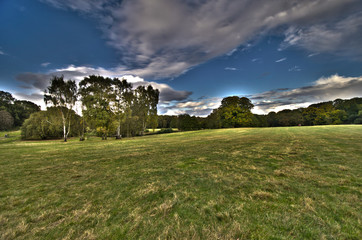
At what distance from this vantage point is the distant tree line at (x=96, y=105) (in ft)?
91.6

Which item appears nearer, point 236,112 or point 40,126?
point 40,126

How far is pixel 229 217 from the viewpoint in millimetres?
2893

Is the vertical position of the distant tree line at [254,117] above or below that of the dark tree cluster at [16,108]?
below

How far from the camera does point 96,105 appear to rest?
2858 cm

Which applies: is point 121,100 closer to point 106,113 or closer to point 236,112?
point 106,113

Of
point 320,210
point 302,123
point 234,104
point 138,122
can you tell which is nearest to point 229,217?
point 320,210

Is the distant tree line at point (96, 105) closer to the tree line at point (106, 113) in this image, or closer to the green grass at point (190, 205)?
the tree line at point (106, 113)

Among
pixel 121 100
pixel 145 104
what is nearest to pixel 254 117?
pixel 145 104

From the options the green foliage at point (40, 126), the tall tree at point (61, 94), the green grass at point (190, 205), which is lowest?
the green grass at point (190, 205)

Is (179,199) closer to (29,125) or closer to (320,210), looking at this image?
(320,210)

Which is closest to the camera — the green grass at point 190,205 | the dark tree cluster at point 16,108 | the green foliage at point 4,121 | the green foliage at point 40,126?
Result: the green grass at point 190,205

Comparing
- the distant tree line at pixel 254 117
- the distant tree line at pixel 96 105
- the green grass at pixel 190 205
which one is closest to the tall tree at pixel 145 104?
the distant tree line at pixel 96 105

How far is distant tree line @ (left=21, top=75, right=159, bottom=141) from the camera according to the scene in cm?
2791

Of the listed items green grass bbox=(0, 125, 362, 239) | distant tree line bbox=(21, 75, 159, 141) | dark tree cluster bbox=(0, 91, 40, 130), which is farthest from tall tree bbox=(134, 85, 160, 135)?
dark tree cluster bbox=(0, 91, 40, 130)
